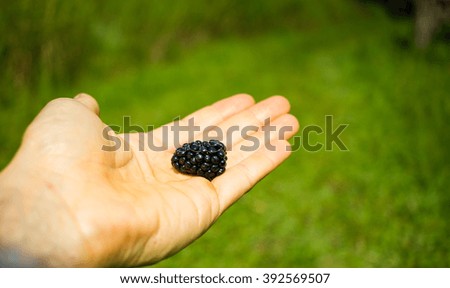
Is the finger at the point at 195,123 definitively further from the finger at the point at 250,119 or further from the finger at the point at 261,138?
the finger at the point at 261,138

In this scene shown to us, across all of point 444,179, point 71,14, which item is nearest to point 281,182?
point 444,179

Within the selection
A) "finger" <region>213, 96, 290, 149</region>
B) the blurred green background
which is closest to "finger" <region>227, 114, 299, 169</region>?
"finger" <region>213, 96, 290, 149</region>

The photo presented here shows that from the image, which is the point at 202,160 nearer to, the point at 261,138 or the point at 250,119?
the point at 261,138

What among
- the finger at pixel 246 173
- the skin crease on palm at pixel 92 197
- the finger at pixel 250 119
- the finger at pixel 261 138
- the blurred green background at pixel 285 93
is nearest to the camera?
the skin crease on palm at pixel 92 197

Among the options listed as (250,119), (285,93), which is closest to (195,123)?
(250,119)

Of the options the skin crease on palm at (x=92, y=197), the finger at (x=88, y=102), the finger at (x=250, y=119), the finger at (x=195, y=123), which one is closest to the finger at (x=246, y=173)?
the skin crease on palm at (x=92, y=197)

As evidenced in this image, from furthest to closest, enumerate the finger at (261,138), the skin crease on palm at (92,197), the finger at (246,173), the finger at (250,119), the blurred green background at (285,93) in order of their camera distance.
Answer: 1. the blurred green background at (285,93)
2. the finger at (250,119)
3. the finger at (261,138)
4. the finger at (246,173)
5. the skin crease on palm at (92,197)

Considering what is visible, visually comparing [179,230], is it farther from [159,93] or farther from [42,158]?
[159,93]
